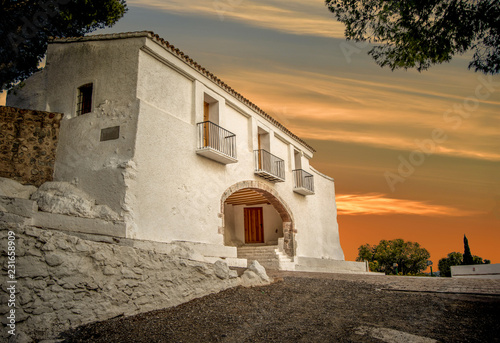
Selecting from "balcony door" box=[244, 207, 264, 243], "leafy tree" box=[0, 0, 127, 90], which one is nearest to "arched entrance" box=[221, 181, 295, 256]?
"balcony door" box=[244, 207, 264, 243]

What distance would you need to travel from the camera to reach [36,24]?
13.7 m

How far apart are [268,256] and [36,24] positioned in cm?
1287

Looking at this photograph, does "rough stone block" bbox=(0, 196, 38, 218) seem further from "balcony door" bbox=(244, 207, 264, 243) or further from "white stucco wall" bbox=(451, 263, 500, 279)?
"white stucco wall" bbox=(451, 263, 500, 279)

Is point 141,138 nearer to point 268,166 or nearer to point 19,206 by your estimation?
point 19,206

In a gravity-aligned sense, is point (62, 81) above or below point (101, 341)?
above

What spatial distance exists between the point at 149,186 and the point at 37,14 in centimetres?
836

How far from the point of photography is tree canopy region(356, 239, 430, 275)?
43.6 meters

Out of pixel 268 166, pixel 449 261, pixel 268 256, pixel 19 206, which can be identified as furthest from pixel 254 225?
pixel 449 261

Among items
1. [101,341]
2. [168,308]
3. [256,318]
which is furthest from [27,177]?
[256,318]

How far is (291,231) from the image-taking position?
1686 cm

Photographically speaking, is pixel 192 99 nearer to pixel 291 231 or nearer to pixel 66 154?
pixel 66 154

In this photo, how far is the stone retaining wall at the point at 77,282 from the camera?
533 centimetres

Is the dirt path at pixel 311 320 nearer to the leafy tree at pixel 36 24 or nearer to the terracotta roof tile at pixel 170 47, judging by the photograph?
the terracotta roof tile at pixel 170 47

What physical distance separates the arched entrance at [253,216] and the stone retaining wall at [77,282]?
9361mm
